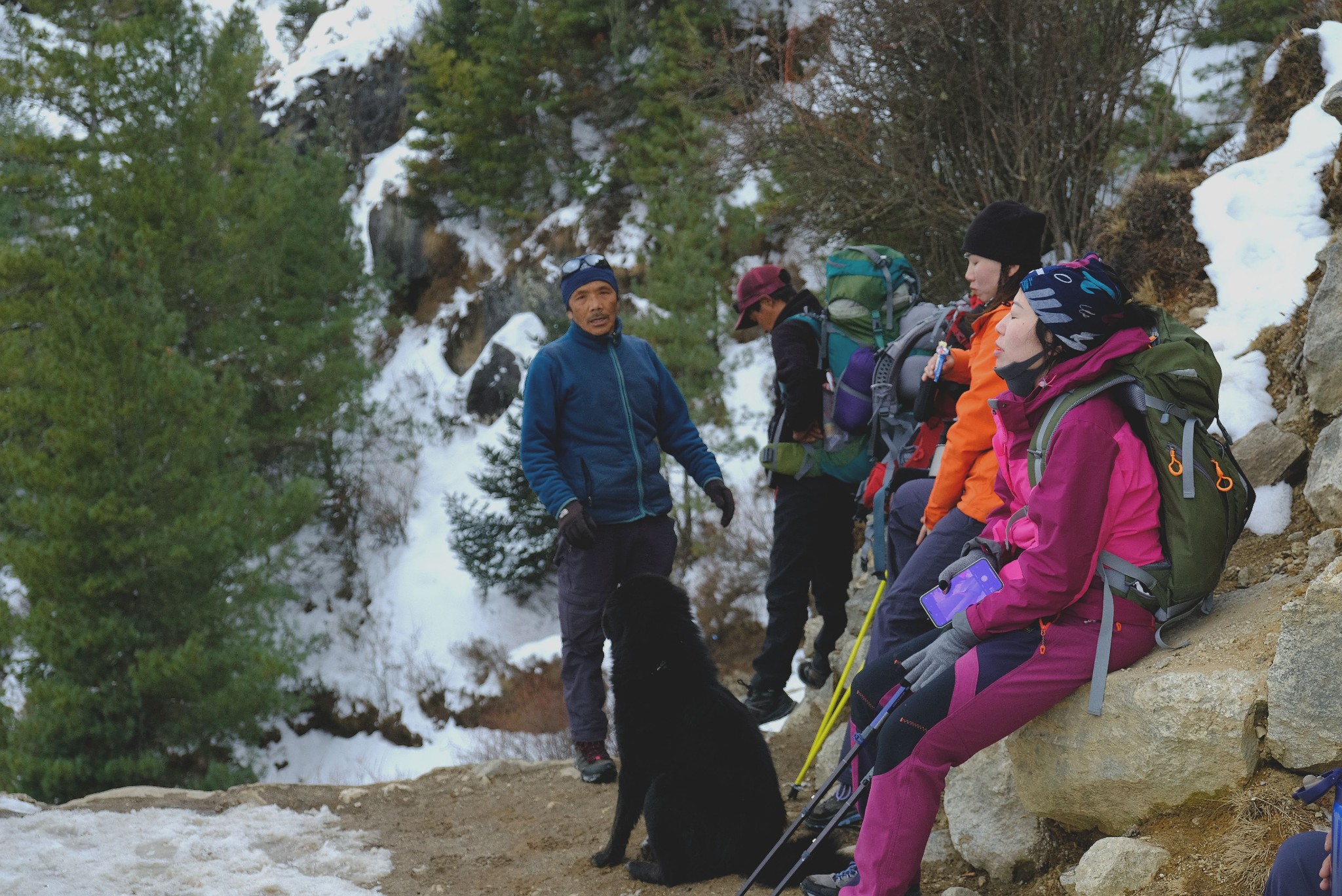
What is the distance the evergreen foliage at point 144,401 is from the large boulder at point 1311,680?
10.8 m

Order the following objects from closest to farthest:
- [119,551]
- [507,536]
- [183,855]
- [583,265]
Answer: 1. [183,855]
2. [583,265]
3. [119,551]
4. [507,536]

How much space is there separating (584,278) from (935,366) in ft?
6.04

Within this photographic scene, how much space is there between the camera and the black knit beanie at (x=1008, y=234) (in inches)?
134

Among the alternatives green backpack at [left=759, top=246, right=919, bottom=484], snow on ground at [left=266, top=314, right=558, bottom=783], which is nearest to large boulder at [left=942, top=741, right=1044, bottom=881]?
green backpack at [left=759, top=246, right=919, bottom=484]

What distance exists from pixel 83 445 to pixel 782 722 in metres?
8.95

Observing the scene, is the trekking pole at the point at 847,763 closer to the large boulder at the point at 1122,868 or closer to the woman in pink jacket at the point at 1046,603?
the woman in pink jacket at the point at 1046,603

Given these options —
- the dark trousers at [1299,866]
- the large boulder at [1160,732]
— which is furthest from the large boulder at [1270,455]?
the dark trousers at [1299,866]

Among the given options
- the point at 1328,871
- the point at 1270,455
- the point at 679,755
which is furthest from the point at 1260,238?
the point at 1328,871

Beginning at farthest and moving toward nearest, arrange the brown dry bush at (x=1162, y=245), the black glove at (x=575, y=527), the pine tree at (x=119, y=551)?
the pine tree at (x=119, y=551)
the brown dry bush at (x=1162, y=245)
the black glove at (x=575, y=527)

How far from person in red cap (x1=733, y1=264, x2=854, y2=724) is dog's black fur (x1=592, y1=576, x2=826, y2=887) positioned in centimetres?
129

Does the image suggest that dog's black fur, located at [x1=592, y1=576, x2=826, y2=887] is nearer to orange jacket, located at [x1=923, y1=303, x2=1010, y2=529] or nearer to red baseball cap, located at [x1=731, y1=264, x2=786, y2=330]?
orange jacket, located at [x1=923, y1=303, x2=1010, y2=529]

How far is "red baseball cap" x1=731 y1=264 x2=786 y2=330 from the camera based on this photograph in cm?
490

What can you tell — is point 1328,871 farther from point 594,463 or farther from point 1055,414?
point 594,463

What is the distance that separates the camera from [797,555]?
16.4 ft
